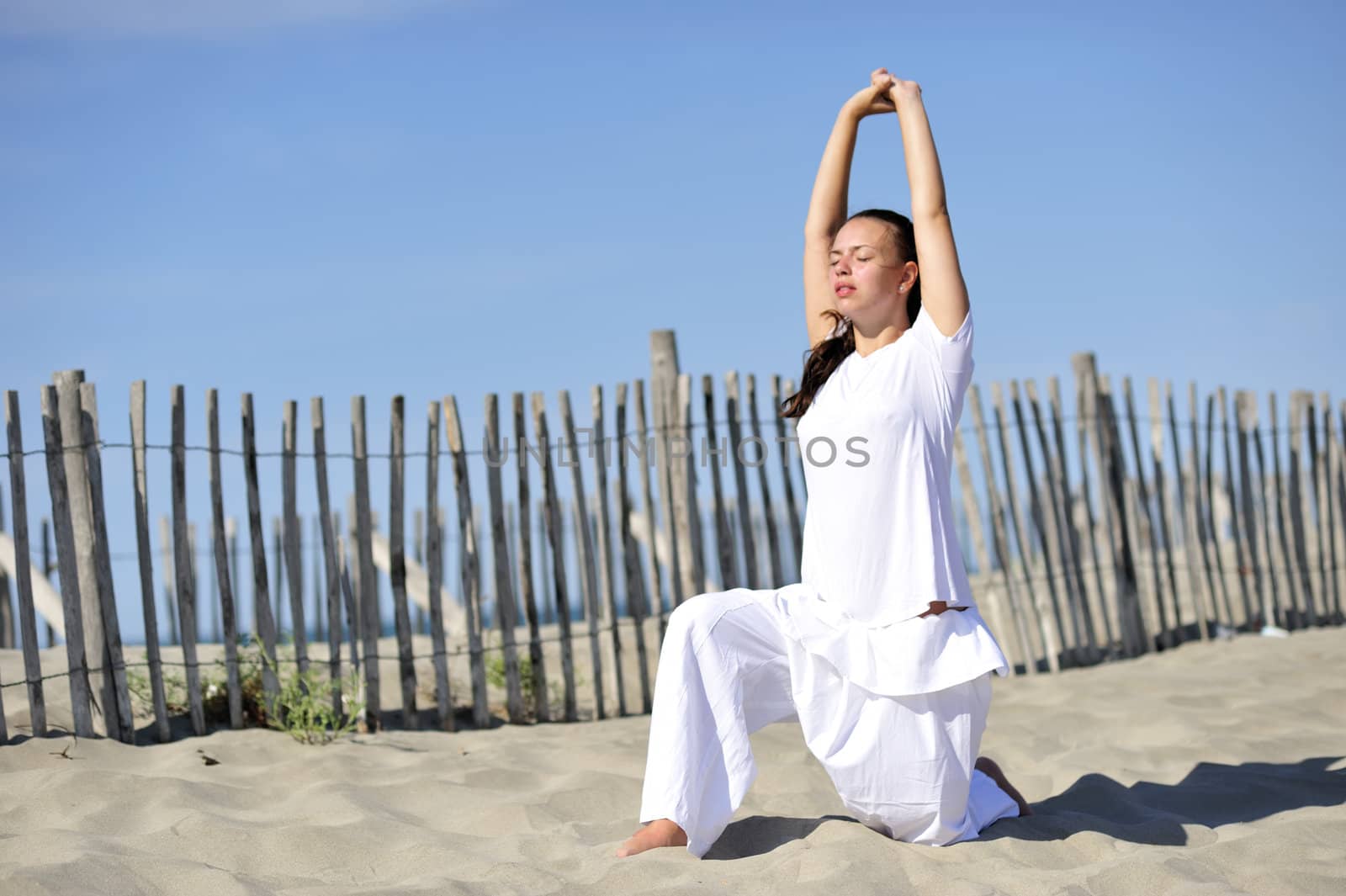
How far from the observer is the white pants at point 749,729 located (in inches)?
115

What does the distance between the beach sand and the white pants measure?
11cm

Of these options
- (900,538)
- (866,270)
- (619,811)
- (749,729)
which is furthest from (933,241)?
(619,811)

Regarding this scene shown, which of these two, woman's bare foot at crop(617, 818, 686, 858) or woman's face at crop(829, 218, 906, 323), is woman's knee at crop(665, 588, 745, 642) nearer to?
woman's bare foot at crop(617, 818, 686, 858)

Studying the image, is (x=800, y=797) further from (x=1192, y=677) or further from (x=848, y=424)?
(x=1192, y=677)

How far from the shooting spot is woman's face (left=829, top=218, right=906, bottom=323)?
9.91 feet

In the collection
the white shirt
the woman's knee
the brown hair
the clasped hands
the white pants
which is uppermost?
the clasped hands

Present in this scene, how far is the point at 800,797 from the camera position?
381cm

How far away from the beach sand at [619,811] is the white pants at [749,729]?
11 centimetres

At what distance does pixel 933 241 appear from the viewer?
2902 mm

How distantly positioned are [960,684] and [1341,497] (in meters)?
7.36

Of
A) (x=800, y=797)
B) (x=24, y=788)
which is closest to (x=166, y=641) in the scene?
(x=24, y=788)

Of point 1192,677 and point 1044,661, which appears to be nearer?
point 1192,677

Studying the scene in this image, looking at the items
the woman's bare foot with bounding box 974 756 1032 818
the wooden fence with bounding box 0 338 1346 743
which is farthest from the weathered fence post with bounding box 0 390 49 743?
the woman's bare foot with bounding box 974 756 1032 818

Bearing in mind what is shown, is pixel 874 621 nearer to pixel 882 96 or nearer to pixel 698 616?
pixel 698 616
